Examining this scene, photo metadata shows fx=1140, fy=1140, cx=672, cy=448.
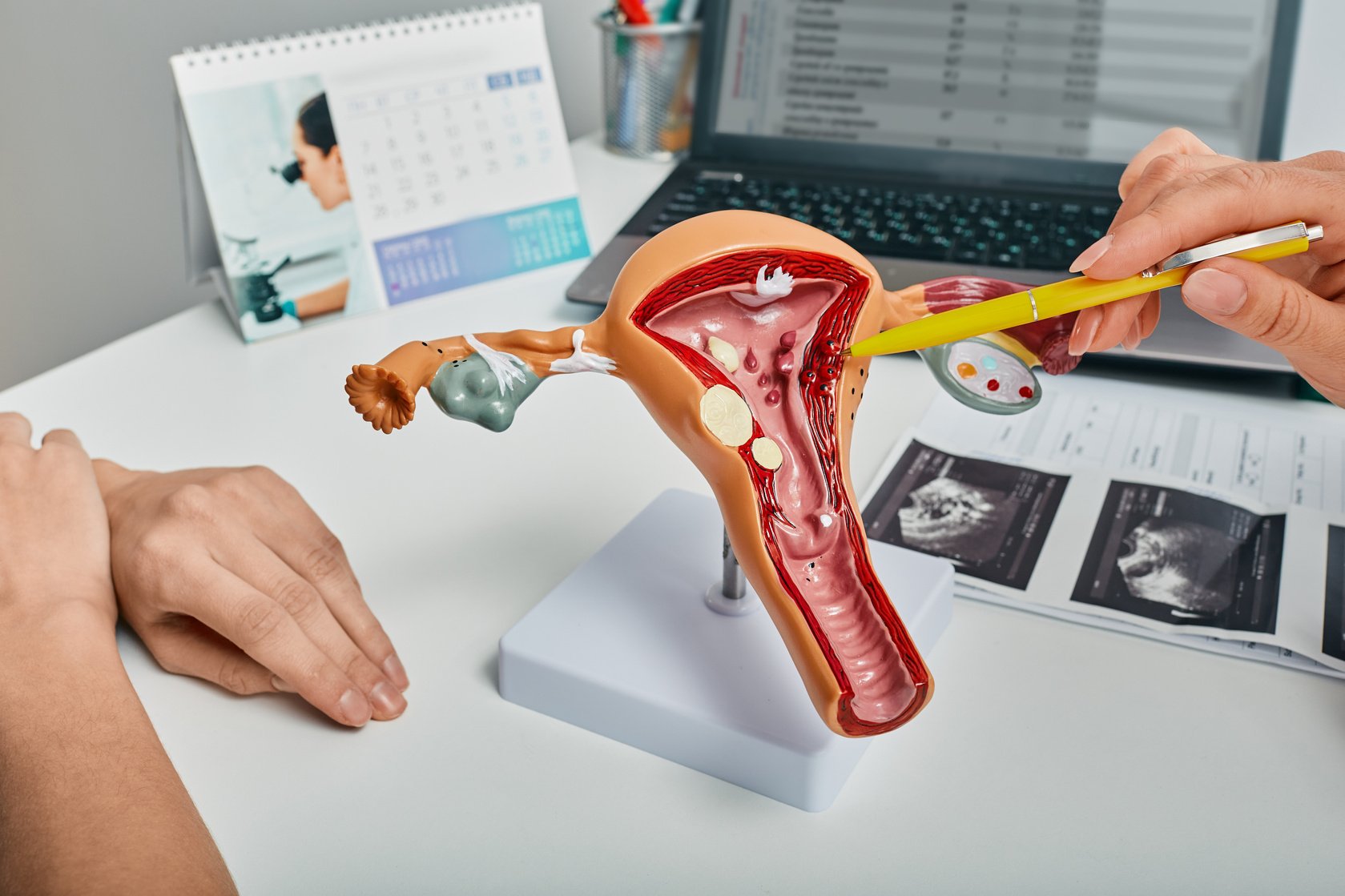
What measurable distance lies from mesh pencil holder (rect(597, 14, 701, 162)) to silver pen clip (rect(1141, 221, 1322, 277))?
0.82m

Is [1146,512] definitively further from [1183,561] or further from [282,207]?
[282,207]

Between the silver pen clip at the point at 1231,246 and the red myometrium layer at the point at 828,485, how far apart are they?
141 millimetres

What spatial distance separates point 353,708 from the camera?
1.93ft

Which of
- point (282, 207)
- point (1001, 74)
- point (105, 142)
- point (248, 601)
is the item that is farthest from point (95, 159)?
point (1001, 74)

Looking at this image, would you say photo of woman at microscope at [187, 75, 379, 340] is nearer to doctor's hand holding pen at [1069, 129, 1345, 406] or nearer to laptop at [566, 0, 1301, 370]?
laptop at [566, 0, 1301, 370]

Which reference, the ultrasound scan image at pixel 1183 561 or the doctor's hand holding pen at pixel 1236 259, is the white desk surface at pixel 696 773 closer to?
the ultrasound scan image at pixel 1183 561

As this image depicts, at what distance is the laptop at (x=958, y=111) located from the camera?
43.2 inches

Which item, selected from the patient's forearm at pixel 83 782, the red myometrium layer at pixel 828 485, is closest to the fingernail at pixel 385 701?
the patient's forearm at pixel 83 782

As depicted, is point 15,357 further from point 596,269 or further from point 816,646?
point 816,646

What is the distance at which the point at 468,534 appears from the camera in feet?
2.50

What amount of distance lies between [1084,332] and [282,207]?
0.67 metres

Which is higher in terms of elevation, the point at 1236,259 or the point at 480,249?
the point at 1236,259

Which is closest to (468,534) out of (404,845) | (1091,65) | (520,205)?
(404,845)

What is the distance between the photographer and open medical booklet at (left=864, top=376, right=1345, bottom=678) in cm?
68
